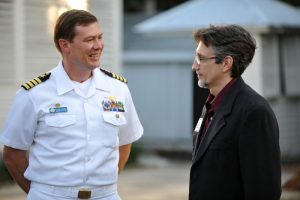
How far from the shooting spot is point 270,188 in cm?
347

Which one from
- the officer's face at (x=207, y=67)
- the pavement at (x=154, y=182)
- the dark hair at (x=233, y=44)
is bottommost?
the pavement at (x=154, y=182)

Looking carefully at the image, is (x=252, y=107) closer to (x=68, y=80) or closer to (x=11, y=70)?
(x=68, y=80)

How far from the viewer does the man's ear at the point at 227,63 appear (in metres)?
3.62

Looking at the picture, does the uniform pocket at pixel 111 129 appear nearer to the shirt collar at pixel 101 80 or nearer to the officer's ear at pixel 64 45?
the shirt collar at pixel 101 80

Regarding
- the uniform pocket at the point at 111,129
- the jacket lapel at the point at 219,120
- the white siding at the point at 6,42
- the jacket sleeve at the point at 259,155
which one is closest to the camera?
the jacket sleeve at the point at 259,155

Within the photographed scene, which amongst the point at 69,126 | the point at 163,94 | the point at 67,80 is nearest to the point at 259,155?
the point at 69,126

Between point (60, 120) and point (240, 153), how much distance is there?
95cm

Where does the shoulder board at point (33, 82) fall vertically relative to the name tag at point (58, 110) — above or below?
above

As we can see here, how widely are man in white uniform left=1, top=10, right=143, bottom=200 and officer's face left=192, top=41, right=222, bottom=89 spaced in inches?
21.8

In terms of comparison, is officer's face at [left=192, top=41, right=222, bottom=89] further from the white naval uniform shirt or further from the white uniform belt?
the white uniform belt

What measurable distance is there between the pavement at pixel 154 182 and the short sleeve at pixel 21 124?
5507 millimetres

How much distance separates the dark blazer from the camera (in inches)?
135

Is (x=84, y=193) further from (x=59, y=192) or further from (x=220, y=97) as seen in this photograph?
(x=220, y=97)

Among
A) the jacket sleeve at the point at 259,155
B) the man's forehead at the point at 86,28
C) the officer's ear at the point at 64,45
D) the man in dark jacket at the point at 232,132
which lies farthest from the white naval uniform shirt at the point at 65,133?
the jacket sleeve at the point at 259,155
